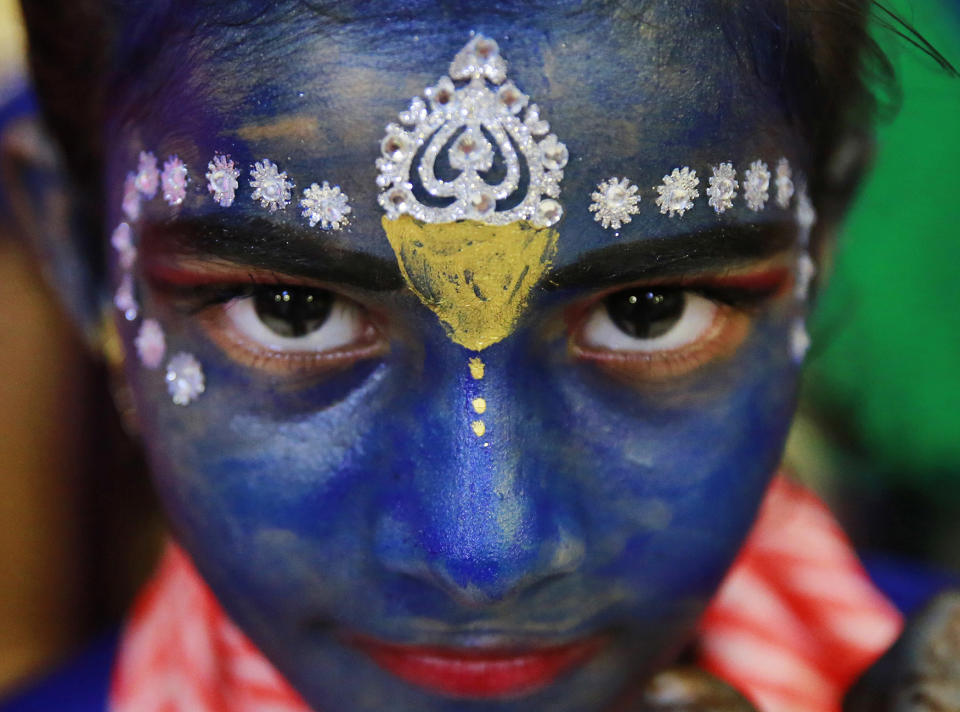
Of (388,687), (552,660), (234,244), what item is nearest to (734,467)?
(552,660)

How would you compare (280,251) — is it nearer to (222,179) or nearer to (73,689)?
(222,179)

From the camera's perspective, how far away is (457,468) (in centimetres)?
73

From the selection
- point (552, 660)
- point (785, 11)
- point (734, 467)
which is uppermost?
point (785, 11)

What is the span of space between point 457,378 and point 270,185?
198 millimetres

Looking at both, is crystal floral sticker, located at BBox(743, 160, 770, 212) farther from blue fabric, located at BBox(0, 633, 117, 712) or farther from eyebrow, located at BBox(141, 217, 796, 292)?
blue fabric, located at BBox(0, 633, 117, 712)

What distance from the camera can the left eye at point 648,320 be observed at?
794mm

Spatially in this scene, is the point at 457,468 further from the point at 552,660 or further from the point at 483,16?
the point at 483,16

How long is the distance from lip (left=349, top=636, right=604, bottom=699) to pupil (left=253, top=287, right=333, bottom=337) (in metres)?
0.26

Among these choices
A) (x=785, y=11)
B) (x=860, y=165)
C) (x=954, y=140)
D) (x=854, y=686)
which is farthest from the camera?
(x=954, y=140)

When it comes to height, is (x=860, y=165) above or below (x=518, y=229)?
below

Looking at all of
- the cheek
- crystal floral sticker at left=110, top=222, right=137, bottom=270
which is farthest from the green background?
crystal floral sticker at left=110, top=222, right=137, bottom=270

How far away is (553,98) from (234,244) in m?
0.26

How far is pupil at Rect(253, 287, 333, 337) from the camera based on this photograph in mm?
790

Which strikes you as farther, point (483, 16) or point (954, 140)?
point (954, 140)
